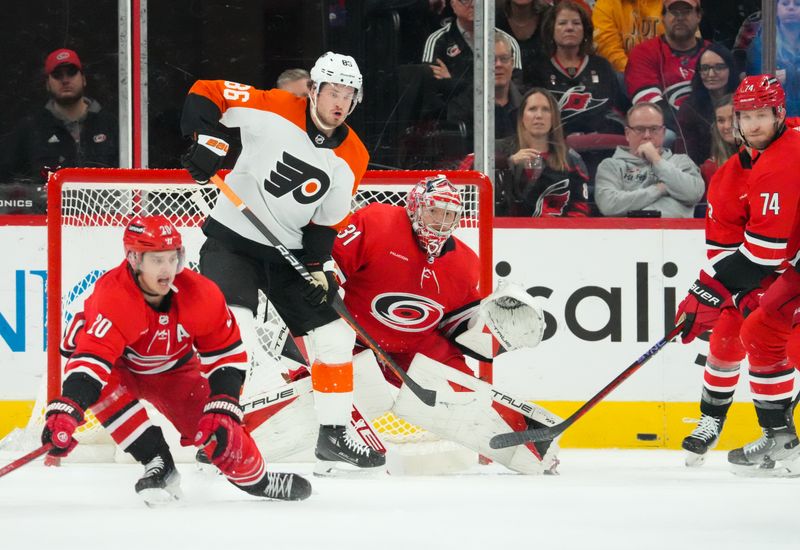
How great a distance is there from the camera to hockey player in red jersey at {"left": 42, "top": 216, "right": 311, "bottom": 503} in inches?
117

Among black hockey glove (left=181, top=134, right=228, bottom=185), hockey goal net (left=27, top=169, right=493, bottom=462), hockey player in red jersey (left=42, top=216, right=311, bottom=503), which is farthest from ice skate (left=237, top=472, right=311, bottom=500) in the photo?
hockey goal net (left=27, top=169, right=493, bottom=462)

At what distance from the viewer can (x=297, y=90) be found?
4.45m

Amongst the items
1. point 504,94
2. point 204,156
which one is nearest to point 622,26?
point 504,94

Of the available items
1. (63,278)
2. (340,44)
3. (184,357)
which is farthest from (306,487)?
(340,44)

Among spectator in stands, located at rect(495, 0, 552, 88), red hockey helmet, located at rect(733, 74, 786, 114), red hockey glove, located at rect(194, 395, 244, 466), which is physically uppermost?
spectator in stands, located at rect(495, 0, 552, 88)

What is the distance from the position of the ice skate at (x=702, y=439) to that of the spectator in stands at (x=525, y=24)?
53.3 inches

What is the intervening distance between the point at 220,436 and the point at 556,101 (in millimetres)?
2174

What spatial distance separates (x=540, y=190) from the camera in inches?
182

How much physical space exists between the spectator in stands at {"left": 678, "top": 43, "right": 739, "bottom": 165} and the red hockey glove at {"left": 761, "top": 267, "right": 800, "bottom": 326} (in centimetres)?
99

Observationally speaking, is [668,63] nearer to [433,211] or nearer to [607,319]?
[607,319]

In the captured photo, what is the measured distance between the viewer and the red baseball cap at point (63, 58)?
4516 mm

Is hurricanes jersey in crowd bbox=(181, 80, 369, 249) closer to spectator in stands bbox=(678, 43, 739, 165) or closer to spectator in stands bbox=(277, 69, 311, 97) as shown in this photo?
spectator in stands bbox=(277, 69, 311, 97)

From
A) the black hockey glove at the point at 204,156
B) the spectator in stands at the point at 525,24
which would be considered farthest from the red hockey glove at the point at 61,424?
the spectator in stands at the point at 525,24

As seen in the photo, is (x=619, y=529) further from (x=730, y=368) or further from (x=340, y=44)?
(x=340, y=44)
